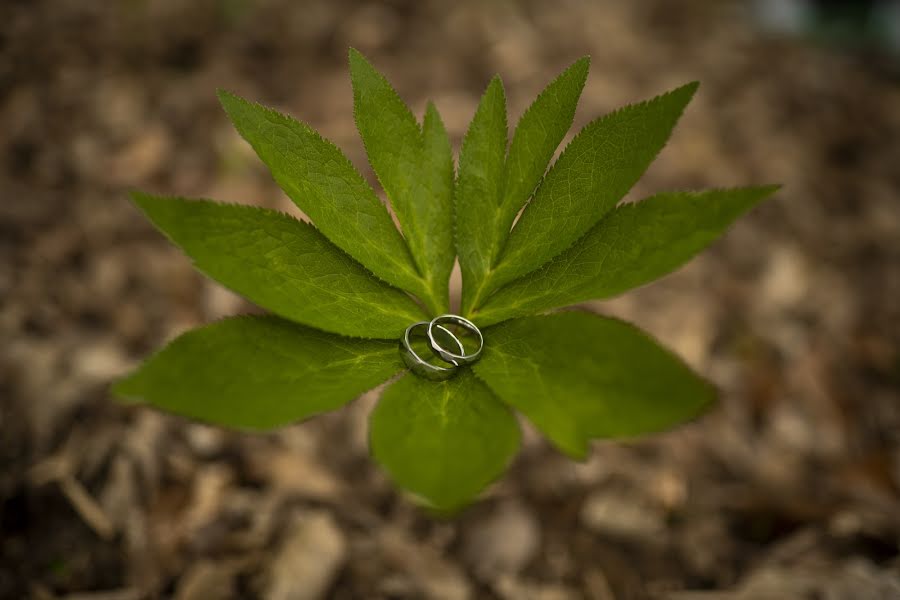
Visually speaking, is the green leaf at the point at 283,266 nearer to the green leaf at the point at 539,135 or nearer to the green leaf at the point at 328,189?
the green leaf at the point at 328,189

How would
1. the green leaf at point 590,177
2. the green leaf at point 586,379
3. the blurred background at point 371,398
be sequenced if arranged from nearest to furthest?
the green leaf at point 586,379 → the green leaf at point 590,177 → the blurred background at point 371,398

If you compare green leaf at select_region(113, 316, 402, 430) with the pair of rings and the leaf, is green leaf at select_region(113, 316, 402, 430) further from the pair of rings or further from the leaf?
the leaf

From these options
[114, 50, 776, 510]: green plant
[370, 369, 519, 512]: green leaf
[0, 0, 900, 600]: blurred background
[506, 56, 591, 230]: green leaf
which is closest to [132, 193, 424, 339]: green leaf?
[114, 50, 776, 510]: green plant

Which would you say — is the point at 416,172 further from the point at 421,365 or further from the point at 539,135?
the point at 421,365

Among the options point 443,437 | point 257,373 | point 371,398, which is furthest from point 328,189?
point 371,398

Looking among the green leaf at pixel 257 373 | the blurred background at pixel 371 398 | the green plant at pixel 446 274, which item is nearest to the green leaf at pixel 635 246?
the green plant at pixel 446 274

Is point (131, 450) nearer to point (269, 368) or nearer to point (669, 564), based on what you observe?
point (269, 368)

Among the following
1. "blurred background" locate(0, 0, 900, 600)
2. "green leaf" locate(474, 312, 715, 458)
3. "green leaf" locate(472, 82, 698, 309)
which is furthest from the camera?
"blurred background" locate(0, 0, 900, 600)
